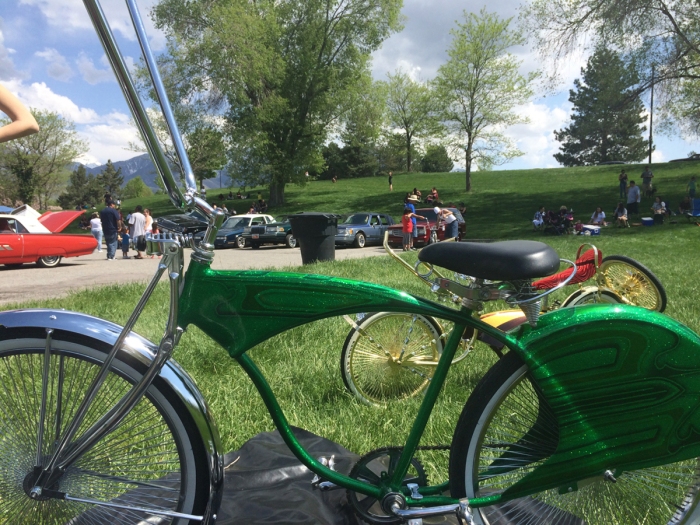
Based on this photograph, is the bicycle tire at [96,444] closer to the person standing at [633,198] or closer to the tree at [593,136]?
the person standing at [633,198]

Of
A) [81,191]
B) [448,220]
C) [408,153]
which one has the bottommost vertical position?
[448,220]

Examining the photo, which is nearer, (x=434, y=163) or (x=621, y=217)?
(x=621, y=217)

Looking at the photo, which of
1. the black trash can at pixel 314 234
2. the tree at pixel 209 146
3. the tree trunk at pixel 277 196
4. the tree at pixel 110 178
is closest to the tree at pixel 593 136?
the tree trunk at pixel 277 196

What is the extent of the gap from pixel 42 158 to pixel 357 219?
126 ft

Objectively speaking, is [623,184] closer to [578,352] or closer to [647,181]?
[647,181]

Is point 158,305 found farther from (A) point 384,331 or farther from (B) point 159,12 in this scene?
(B) point 159,12

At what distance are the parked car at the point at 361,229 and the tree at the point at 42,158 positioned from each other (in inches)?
1388

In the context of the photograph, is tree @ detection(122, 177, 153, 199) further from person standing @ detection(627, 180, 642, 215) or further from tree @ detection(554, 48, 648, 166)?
person standing @ detection(627, 180, 642, 215)

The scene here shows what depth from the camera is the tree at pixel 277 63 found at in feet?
93.6

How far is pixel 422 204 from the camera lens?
33.4 meters

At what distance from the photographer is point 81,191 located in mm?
65750

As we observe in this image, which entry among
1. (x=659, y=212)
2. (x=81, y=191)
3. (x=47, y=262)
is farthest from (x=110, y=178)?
(x=659, y=212)

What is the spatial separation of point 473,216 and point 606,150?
44262mm

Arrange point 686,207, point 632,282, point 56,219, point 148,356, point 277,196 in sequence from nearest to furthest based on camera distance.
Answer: point 148,356 → point 632,282 → point 56,219 → point 686,207 → point 277,196
